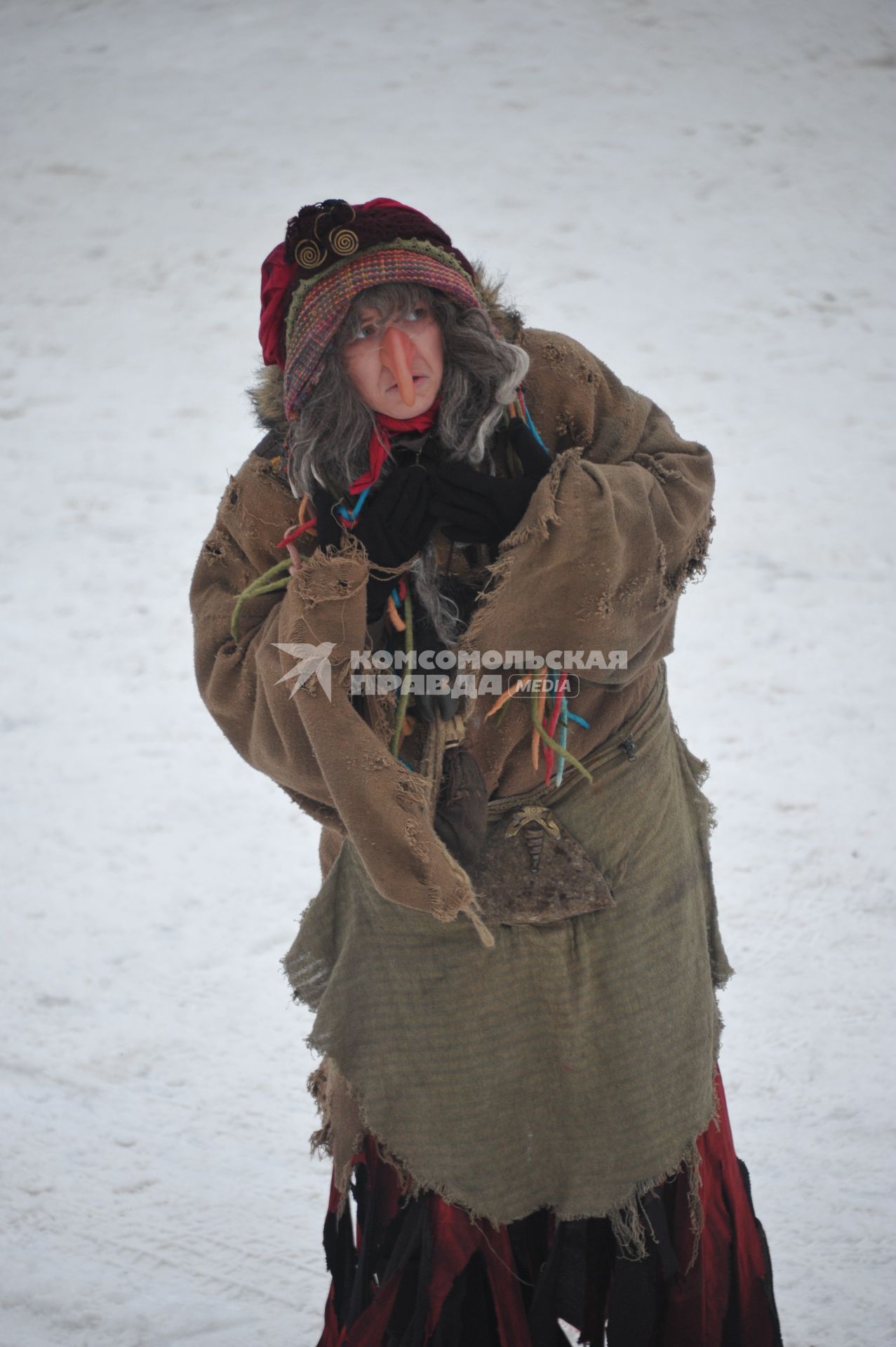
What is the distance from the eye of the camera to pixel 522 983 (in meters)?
1.11

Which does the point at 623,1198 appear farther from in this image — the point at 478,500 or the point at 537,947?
the point at 478,500

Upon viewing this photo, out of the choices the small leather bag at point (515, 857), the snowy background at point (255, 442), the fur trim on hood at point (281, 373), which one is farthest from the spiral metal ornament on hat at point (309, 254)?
the snowy background at point (255, 442)

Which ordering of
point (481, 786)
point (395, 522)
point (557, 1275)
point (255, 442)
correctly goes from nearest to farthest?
point (395, 522) → point (481, 786) → point (557, 1275) → point (255, 442)

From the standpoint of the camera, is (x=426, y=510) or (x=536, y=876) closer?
(x=426, y=510)

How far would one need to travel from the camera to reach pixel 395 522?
958 mm

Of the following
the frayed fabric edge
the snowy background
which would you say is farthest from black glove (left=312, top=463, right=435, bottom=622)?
the snowy background

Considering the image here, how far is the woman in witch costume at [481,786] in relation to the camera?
968 mm

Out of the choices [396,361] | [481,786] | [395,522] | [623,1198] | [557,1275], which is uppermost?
[396,361]

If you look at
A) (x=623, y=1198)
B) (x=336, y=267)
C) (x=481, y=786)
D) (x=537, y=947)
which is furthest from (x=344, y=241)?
(x=623, y=1198)

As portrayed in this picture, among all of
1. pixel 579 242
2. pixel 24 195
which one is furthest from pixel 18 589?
pixel 579 242

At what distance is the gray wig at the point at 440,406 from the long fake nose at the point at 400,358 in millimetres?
21

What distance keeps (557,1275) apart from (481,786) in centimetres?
48

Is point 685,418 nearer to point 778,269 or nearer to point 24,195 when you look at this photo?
point 778,269

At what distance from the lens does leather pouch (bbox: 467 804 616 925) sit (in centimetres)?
108
